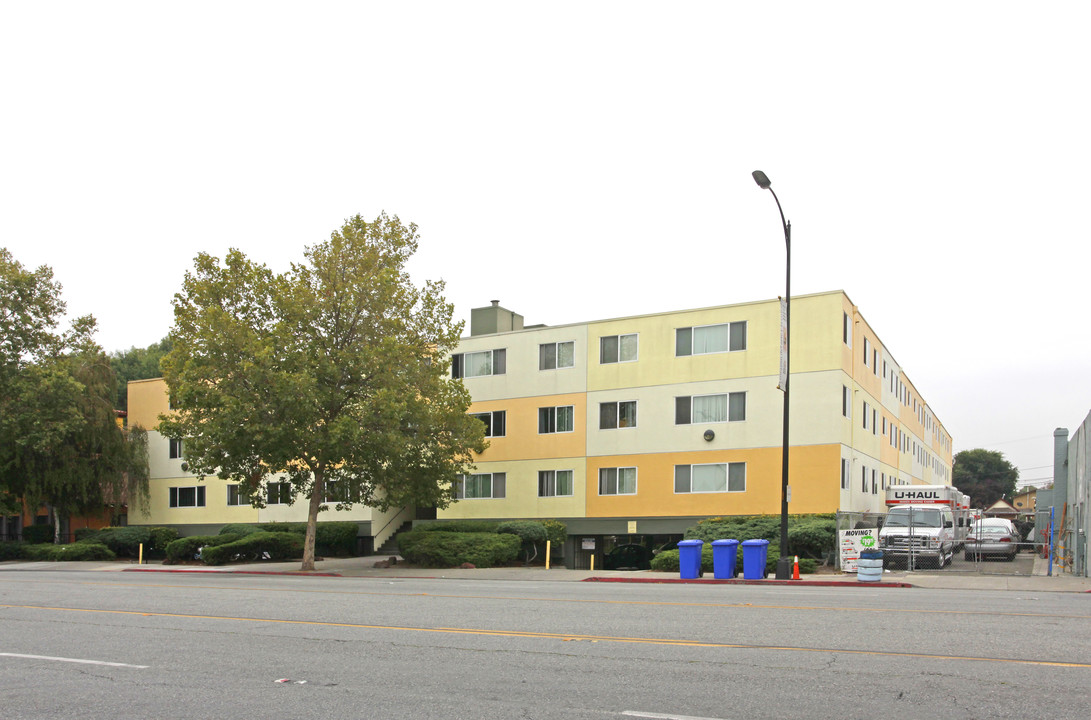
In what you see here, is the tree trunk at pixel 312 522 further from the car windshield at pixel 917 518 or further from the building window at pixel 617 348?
the car windshield at pixel 917 518

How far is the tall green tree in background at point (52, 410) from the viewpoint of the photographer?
42.9 metres

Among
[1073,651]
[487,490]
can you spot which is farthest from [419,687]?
[487,490]

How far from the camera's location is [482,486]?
4200 centimetres

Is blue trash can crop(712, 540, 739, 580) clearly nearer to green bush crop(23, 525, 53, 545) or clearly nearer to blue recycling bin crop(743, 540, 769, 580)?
blue recycling bin crop(743, 540, 769, 580)

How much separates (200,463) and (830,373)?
70.9 feet

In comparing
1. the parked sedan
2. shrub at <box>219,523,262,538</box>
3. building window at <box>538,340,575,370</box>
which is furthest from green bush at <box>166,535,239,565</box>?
the parked sedan

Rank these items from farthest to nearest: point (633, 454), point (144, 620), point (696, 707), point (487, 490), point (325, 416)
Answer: point (487, 490) → point (633, 454) → point (325, 416) → point (144, 620) → point (696, 707)

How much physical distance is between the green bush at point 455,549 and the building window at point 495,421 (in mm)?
7760

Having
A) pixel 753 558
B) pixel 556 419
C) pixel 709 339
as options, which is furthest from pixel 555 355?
pixel 753 558

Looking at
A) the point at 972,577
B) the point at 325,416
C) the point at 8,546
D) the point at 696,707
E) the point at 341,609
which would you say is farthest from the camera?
the point at 8,546

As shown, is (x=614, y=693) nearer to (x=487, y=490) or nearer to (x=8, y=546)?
(x=487, y=490)

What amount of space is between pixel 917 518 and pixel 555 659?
1006 inches

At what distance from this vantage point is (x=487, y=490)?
41812mm

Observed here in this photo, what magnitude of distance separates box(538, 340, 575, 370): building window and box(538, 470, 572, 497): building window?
14.2 feet
